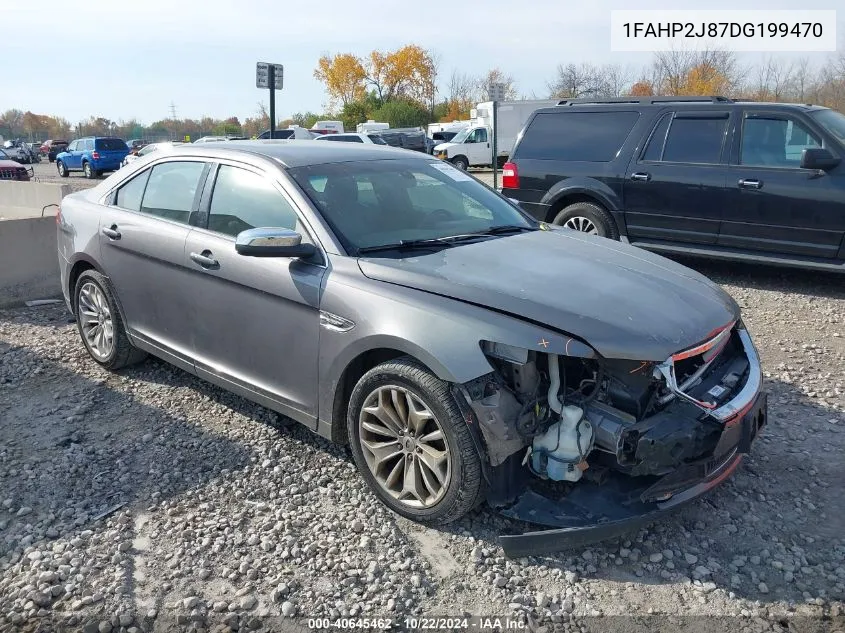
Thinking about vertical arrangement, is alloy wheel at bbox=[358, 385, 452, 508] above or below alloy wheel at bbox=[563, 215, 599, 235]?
below

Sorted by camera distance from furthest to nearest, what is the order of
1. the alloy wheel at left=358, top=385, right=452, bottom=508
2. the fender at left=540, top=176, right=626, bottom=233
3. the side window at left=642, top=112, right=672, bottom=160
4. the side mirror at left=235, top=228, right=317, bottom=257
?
the fender at left=540, top=176, right=626, bottom=233 → the side window at left=642, top=112, right=672, bottom=160 → the side mirror at left=235, top=228, right=317, bottom=257 → the alloy wheel at left=358, top=385, right=452, bottom=508

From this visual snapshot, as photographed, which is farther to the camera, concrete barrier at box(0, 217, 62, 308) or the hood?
concrete barrier at box(0, 217, 62, 308)

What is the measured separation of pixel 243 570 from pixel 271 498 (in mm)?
570

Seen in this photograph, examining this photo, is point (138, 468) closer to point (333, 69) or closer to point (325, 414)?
point (325, 414)

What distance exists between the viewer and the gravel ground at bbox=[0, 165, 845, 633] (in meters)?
2.74

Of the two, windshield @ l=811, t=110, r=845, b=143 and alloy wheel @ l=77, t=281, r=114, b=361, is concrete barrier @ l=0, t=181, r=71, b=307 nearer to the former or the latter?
alloy wheel @ l=77, t=281, r=114, b=361

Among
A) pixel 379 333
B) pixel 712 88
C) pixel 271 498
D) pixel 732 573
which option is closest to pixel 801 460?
pixel 732 573

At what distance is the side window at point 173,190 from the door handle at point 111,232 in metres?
0.25

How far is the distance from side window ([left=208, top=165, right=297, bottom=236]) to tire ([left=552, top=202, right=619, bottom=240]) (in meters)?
4.83

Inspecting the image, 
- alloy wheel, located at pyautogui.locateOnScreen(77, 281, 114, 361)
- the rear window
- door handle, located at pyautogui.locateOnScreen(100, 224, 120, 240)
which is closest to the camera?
door handle, located at pyautogui.locateOnScreen(100, 224, 120, 240)

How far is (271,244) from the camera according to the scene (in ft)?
11.1

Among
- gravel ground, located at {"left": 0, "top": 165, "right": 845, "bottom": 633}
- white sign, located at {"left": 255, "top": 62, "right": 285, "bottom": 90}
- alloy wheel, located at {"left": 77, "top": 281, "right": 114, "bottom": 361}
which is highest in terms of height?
white sign, located at {"left": 255, "top": 62, "right": 285, "bottom": 90}

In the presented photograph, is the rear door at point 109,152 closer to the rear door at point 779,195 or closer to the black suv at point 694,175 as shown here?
the black suv at point 694,175

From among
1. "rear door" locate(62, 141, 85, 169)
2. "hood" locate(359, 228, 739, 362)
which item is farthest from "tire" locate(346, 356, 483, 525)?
"rear door" locate(62, 141, 85, 169)
